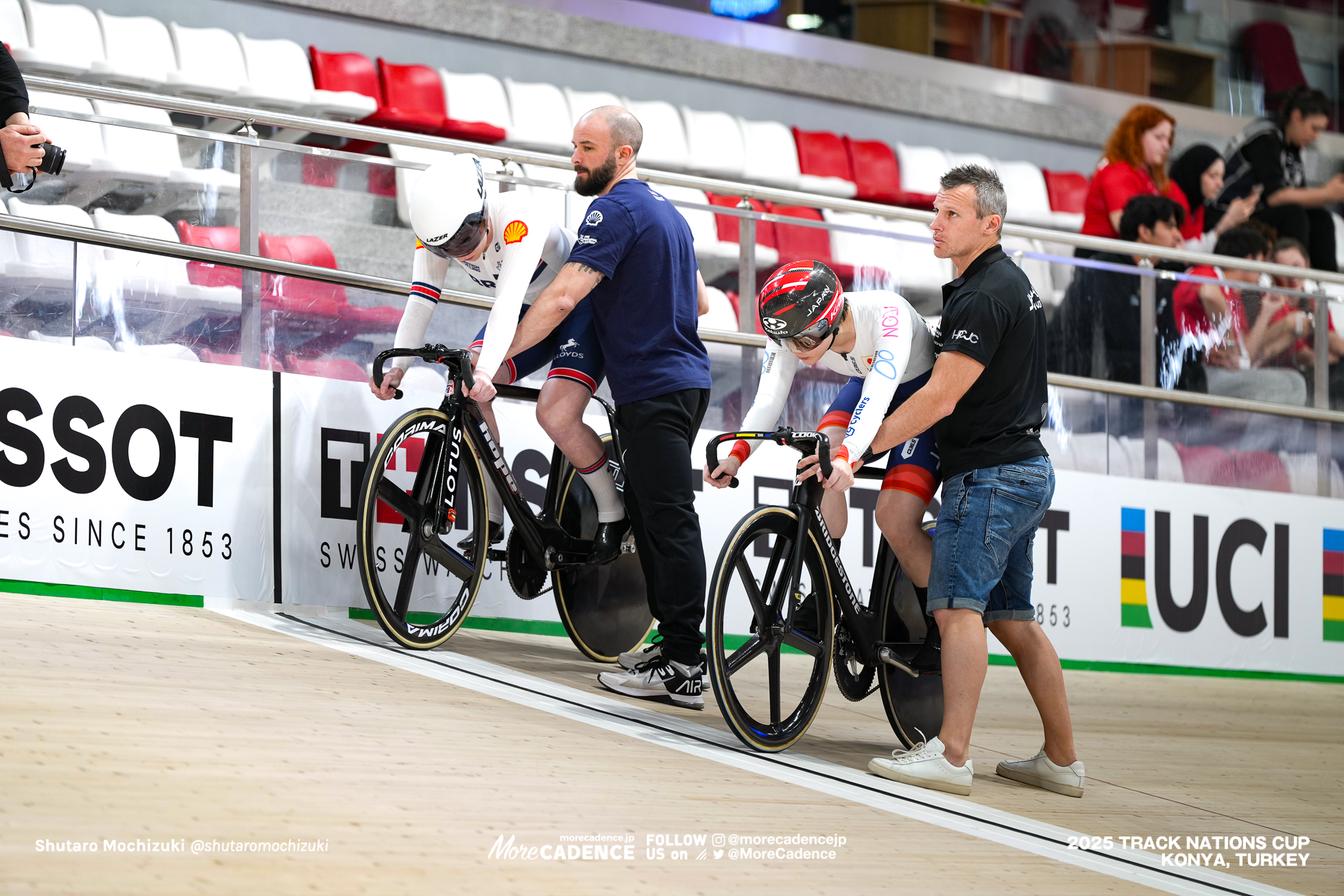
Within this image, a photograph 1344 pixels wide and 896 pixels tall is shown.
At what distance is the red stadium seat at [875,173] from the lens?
36.5ft

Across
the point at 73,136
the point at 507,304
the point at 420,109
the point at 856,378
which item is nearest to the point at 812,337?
the point at 856,378

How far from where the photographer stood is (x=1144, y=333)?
24.1ft

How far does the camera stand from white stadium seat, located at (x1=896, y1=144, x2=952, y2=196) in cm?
1152

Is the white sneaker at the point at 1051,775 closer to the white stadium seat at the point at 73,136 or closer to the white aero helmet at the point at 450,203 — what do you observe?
A: the white aero helmet at the point at 450,203

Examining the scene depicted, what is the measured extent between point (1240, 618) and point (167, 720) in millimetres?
5463

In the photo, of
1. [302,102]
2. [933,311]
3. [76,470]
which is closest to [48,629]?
[76,470]

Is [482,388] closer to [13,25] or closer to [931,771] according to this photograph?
[931,771]

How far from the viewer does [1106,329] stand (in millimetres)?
7273

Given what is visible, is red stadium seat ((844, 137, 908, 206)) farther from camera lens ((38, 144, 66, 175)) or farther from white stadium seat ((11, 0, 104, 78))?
camera lens ((38, 144, 66, 175))

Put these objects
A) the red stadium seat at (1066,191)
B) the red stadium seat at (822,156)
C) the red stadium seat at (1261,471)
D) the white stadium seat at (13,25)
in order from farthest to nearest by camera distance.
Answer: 1. the red stadium seat at (1066,191)
2. the red stadium seat at (822,156)
3. the white stadium seat at (13,25)
4. the red stadium seat at (1261,471)

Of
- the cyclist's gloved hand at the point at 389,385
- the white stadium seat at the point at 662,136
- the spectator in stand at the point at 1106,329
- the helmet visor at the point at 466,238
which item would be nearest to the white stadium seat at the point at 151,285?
the cyclist's gloved hand at the point at 389,385

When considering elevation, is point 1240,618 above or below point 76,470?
below

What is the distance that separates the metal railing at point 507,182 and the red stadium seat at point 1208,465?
202mm

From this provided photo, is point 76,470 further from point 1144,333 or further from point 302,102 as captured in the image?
point 1144,333
